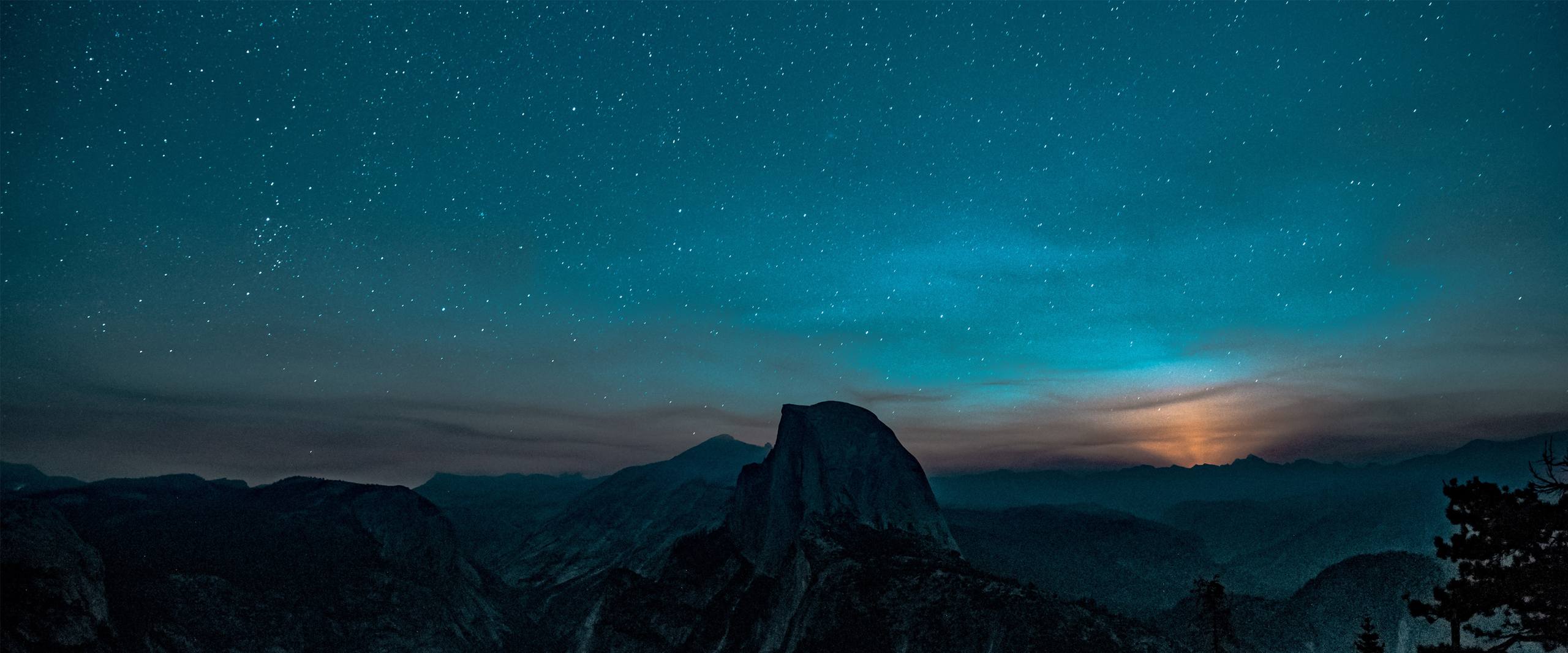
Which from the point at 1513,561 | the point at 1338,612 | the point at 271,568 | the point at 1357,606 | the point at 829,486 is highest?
the point at 1513,561

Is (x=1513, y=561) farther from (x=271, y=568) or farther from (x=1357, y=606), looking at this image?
(x=271, y=568)

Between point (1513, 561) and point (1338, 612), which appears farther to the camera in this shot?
point (1338, 612)

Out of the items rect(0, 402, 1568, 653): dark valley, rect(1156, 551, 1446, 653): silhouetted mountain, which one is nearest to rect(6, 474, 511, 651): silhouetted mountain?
rect(0, 402, 1568, 653): dark valley

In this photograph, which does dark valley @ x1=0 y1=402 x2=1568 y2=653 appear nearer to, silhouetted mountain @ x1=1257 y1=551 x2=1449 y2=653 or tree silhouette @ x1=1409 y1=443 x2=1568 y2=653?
silhouetted mountain @ x1=1257 y1=551 x2=1449 y2=653

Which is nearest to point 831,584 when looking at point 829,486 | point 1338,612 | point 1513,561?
point 1513,561

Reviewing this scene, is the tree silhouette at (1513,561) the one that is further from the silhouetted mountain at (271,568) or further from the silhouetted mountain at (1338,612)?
the silhouetted mountain at (271,568)

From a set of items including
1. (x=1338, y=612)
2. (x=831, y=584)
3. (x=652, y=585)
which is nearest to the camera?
(x=831, y=584)

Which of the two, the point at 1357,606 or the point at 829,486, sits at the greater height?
the point at 829,486

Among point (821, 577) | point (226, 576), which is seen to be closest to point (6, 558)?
point (226, 576)
